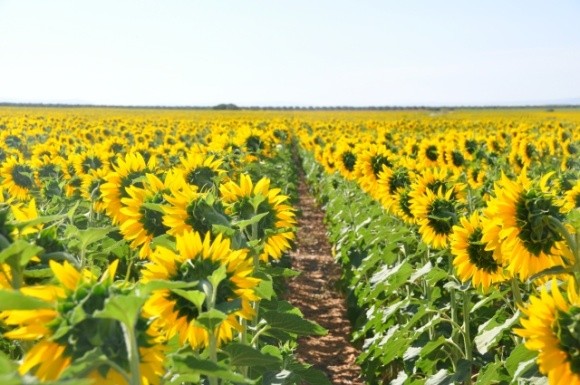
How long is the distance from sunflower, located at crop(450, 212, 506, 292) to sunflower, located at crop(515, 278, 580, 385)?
1765 millimetres

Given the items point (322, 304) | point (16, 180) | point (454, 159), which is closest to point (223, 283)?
point (16, 180)

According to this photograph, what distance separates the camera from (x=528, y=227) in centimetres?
283

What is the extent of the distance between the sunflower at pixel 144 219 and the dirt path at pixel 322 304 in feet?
3.50

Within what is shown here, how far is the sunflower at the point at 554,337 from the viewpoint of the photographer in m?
1.74

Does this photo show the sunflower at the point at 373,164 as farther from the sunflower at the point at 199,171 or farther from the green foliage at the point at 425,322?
the sunflower at the point at 199,171

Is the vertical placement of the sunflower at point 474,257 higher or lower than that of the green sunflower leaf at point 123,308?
lower

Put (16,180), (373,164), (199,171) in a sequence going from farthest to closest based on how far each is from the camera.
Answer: (373,164) → (16,180) → (199,171)

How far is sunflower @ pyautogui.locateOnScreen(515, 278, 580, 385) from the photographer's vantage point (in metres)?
1.74

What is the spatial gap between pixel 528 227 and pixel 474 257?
0.78 metres

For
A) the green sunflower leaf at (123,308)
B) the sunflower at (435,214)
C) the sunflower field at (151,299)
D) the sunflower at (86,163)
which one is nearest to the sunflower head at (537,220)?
the sunflower field at (151,299)

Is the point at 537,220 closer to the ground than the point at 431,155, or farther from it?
farther from it

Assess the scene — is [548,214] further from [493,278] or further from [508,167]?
[508,167]

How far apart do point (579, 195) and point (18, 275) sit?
3.37m

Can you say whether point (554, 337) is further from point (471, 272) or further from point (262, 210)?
point (471, 272)
